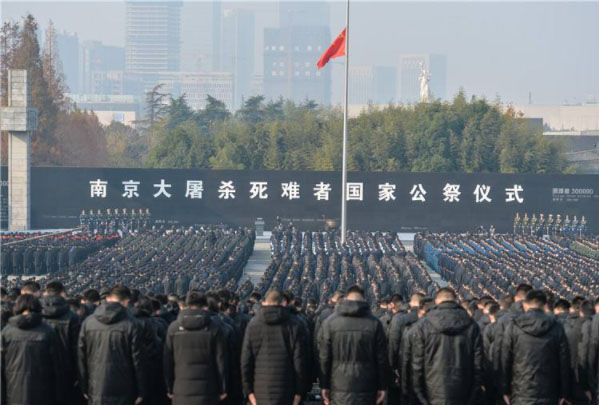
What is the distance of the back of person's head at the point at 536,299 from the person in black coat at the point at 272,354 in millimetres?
1553

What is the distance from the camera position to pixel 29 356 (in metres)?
7.61

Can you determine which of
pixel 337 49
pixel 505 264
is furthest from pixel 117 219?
pixel 505 264

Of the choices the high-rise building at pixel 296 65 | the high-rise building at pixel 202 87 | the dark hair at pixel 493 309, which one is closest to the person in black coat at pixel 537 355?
the dark hair at pixel 493 309

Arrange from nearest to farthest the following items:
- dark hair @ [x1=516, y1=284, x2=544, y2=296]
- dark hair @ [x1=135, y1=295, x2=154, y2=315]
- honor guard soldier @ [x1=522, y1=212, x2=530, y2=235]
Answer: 1. dark hair @ [x1=135, y1=295, x2=154, y2=315]
2. dark hair @ [x1=516, y1=284, x2=544, y2=296]
3. honor guard soldier @ [x1=522, y1=212, x2=530, y2=235]

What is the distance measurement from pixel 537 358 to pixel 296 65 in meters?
178

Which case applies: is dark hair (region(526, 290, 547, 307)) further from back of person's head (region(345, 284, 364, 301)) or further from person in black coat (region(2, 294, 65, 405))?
person in black coat (region(2, 294, 65, 405))

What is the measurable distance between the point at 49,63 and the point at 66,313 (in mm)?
48949

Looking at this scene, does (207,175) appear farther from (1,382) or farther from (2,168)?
(1,382)

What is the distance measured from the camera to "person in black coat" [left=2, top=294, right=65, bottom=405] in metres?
7.62

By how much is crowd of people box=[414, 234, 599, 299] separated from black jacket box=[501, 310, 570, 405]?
6.45 metres

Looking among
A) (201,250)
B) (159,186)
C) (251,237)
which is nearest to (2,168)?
(159,186)

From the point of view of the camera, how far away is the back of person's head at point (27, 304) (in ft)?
25.1

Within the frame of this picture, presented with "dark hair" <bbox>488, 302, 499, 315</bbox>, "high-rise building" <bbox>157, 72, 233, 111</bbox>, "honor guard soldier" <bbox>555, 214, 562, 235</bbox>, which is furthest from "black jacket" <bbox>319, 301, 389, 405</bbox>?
"high-rise building" <bbox>157, 72, 233, 111</bbox>

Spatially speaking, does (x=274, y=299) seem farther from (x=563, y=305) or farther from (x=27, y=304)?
(x=563, y=305)
